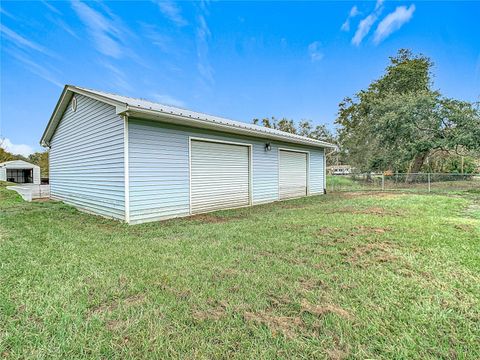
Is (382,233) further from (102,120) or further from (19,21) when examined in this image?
(19,21)

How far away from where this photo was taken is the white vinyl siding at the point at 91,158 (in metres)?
5.71

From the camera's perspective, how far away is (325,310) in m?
1.93

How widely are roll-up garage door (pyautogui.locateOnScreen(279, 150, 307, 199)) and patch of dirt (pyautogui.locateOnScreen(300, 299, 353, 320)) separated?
7.91 metres

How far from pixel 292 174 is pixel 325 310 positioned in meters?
8.81

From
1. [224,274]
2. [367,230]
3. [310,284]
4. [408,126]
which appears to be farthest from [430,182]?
[224,274]

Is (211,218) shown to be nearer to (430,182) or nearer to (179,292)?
(179,292)

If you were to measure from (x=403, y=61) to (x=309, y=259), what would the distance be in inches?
962

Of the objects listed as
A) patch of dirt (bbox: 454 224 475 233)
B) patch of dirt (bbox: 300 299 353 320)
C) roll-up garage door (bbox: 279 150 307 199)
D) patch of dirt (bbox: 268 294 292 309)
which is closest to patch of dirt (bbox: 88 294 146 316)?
patch of dirt (bbox: 268 294 292 309)

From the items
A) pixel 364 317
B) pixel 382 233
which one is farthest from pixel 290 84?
pixel 364 317

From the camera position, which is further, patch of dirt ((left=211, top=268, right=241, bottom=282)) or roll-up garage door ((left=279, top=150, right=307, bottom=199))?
roll-up garage door ((left=279, top=150, right=307, bottom=199))

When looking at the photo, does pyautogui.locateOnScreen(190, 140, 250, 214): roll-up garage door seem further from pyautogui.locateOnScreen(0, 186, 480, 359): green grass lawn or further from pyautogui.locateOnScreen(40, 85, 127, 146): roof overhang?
pyautogui.locateOnScreen(0, 186, 480, 359): green grass lawn

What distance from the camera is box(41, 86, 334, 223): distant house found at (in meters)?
5.57

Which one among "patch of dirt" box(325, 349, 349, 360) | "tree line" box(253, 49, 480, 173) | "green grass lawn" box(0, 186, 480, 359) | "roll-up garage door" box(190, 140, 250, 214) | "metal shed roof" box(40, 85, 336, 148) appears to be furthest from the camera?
"tree line" box(253, 49, 480, 173)

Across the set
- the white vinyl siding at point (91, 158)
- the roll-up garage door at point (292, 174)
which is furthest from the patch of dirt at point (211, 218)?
the roll-up garage door at point (292, 174)
